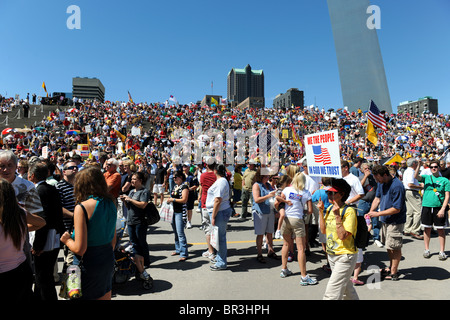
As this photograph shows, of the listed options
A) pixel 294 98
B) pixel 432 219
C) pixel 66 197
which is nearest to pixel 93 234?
pixel 66 197

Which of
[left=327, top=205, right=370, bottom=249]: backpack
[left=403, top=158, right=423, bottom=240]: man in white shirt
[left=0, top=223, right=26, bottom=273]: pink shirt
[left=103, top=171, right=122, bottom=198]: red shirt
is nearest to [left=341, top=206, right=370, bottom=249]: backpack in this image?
[left=327, top=205, right=370, bottom=249]: backpack

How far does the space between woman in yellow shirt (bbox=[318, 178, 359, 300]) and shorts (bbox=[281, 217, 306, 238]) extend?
3.96ft

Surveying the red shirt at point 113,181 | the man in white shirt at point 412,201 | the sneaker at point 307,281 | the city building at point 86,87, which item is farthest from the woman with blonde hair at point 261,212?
the city building at point 86,87

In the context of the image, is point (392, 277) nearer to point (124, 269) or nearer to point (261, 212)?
point (261, 212)

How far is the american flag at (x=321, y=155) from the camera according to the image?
3.71 metres

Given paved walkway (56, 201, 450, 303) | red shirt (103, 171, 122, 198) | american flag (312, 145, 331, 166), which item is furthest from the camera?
red shirt (103, 171, 122, 198)

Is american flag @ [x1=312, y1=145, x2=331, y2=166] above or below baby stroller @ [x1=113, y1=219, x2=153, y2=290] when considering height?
above

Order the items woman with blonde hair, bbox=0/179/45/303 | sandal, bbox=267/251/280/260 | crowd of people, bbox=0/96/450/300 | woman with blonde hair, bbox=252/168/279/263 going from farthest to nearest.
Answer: sandal, bbox=267/251/280/260 < woman with blonde hair, bbox=252/168/279/263 < crowd of people, bbox=0/96/450/300 < woman with blonde hair, bbox=0/179/45/303

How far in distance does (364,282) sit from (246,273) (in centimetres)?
185

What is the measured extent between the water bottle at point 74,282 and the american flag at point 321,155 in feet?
9.79

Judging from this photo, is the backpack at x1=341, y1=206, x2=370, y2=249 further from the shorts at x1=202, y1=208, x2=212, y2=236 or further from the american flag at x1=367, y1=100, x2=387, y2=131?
the american flag at x1=367, y1=100, x2=387, y2=131

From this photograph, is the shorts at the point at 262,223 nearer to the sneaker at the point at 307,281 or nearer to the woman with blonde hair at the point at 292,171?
the woman with blonde hair at the point at 292,171

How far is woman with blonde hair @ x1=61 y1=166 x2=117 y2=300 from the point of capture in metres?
2.51

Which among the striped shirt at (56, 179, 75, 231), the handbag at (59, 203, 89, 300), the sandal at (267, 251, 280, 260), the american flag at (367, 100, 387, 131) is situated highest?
the american flag at (367, 100, 387, 131)
